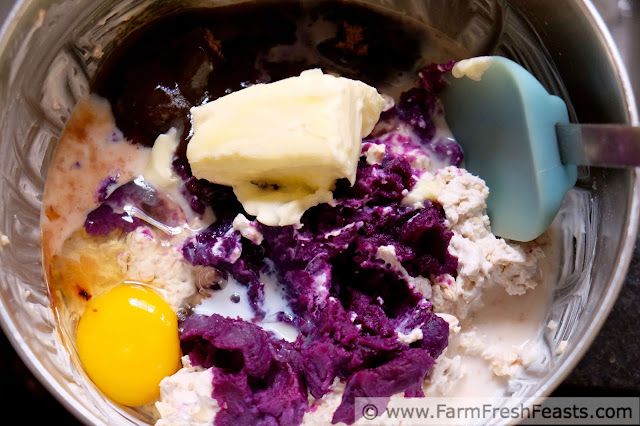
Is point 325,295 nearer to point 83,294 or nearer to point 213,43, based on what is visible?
point 83,294

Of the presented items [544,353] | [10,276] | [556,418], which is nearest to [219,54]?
[10,276]

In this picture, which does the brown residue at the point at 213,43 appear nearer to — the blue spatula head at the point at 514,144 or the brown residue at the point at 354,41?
the brown residue at the point at 354,41

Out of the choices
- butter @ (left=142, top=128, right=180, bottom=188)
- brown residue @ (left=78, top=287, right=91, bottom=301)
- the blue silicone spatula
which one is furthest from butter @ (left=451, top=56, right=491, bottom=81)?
brown residue @ (left=78, top=287, right=91, bottom=301)

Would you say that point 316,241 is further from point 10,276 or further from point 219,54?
point 10,276

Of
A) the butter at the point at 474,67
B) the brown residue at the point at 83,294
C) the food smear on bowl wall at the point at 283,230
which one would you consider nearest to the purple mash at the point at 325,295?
the food smear on bowl wall at the point at 283,230

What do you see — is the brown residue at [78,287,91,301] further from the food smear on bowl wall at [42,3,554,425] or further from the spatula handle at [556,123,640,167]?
the spatula handle at [556,123,640,167]
